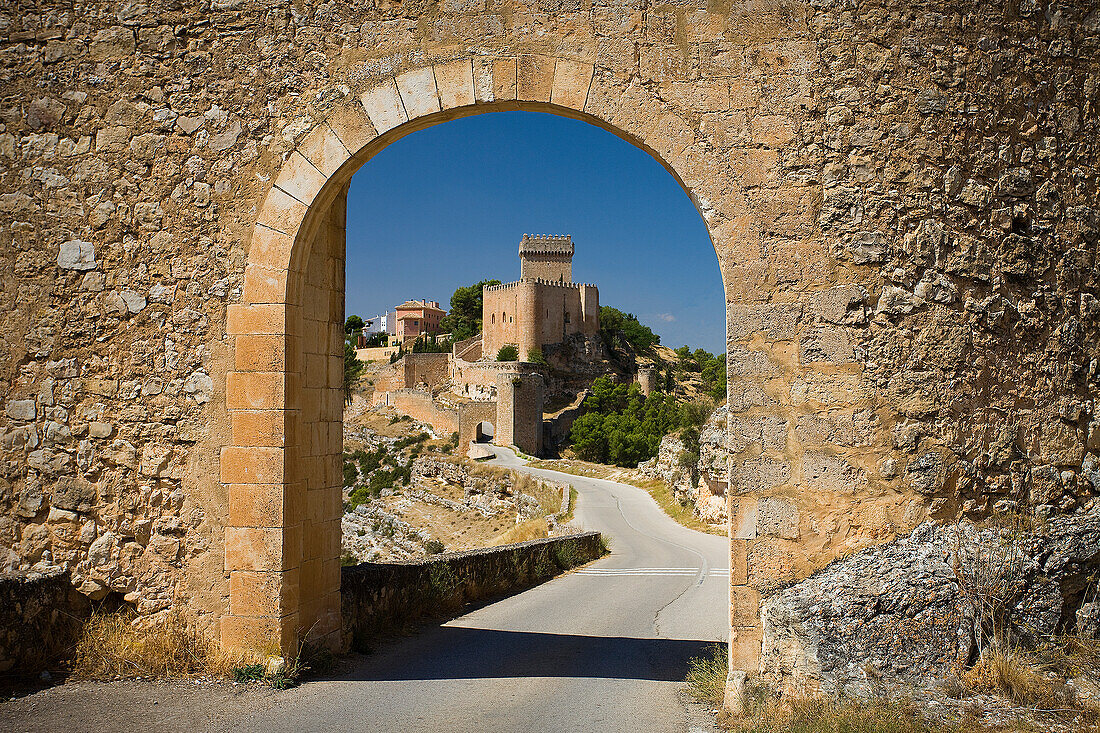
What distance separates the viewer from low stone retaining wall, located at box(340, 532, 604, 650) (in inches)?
255

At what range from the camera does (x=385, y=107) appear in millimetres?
4914

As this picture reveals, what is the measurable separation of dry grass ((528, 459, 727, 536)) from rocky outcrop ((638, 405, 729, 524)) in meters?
0.28

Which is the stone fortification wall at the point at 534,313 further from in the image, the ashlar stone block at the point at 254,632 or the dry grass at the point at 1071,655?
the dry grass at the point at 1071,655

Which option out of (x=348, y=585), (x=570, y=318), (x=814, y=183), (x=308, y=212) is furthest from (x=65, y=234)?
(x=570, y=318)

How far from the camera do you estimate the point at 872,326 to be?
173 inches

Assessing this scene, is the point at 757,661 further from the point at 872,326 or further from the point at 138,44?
the point at 138,44

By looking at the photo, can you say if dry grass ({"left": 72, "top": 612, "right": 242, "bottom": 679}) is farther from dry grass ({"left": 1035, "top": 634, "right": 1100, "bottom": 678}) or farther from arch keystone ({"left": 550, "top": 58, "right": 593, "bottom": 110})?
dry grass ({"left": 1035, "top": 634, "right": 1100, "bottom": 678})

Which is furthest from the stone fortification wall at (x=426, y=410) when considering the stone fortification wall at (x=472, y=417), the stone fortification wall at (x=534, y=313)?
the stone fortification wall at (x=534, y=313)

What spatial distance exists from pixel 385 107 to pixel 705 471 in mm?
17076

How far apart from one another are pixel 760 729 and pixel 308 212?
406 centimetres

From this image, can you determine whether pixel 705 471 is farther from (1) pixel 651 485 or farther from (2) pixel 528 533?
(1) pixel 651 485

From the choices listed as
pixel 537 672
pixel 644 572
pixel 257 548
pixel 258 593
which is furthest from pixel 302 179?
pixel 644 572

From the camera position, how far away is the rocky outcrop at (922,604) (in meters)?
3.97

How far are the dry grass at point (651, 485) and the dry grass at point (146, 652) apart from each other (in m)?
17.1
